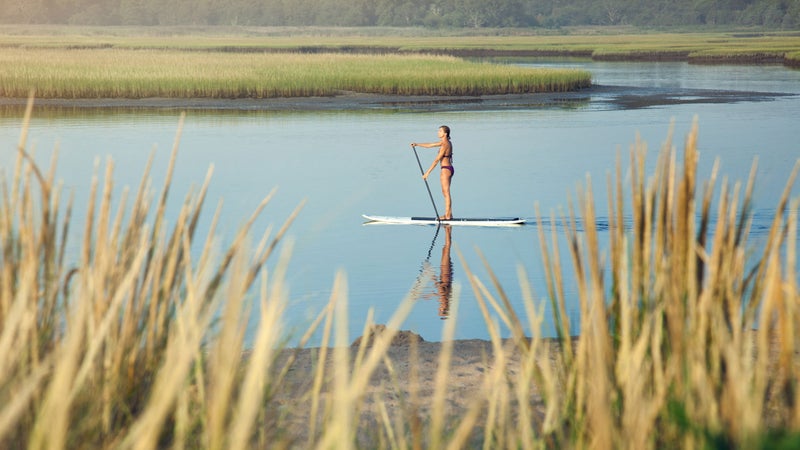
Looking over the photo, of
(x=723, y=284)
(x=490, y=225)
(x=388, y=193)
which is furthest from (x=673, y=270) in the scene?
(x=388, y=193)

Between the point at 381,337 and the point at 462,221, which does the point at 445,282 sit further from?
the point at 381,337

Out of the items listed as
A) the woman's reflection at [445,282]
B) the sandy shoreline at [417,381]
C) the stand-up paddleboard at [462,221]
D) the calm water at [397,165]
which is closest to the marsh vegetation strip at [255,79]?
the calm water at [397,165]

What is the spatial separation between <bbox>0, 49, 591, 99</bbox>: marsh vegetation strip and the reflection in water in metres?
31.0

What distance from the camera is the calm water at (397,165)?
13.9 metres

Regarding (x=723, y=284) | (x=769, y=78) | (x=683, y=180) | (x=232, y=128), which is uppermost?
(x=769, y=78)

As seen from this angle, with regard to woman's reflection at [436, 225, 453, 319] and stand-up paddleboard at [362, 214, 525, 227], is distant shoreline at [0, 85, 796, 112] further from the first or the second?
woman's reflection at [436, 225, 453, 319]

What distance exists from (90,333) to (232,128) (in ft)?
101

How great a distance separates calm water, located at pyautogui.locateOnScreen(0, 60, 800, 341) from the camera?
45.6 ft

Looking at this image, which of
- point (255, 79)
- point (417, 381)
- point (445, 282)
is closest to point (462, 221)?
point (445, 282)

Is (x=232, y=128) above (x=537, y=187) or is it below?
above

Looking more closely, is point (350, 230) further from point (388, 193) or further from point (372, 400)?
point (372, 400)

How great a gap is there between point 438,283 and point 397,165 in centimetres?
1189

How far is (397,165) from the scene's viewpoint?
25219 mm

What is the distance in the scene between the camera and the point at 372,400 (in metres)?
7.75
